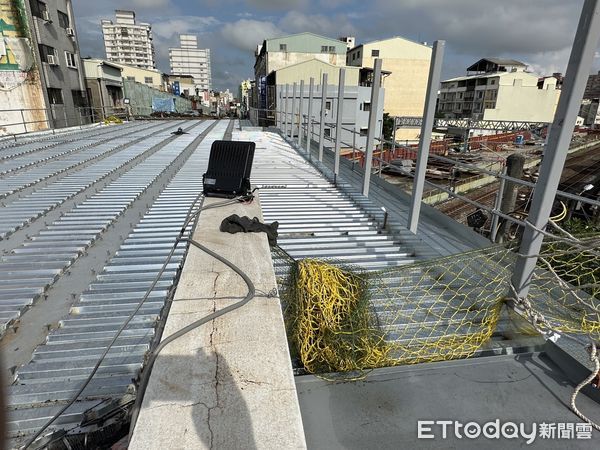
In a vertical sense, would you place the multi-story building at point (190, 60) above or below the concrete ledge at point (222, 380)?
above

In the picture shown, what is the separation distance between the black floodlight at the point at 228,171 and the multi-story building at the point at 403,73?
4491 cm

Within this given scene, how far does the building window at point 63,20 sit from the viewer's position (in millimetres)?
25889

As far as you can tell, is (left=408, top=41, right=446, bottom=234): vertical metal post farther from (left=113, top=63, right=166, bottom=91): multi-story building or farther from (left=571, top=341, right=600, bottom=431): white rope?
(left=113, top=63, right=166, bottom=91): multi-story building

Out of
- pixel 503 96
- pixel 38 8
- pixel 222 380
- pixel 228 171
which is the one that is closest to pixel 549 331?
pixel 222 380

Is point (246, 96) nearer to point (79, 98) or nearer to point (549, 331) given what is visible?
point (79, 98)

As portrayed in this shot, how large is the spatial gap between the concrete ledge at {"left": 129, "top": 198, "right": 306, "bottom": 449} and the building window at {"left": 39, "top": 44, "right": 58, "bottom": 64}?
1110 inches

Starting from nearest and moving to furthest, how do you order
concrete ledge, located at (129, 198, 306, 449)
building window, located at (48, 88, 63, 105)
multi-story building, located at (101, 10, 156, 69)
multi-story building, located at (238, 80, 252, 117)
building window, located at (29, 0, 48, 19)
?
concrete ledge, located at (129, 198, 306, 449)
building window, located at (29, 0, 48, 19)
building window, located at (48, 88, 63, 105)
multi-story building, located at (238, 80, 252, 117)
multi-story building, located at (101, 10, 156, 69)

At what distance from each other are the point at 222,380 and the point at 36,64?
2788 cm

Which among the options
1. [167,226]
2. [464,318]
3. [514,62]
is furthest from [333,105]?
[514,62]

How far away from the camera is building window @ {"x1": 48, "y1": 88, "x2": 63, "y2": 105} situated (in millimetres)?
23861

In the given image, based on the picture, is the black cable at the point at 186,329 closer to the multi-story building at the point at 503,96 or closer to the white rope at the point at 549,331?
the white rope at the point at 549,331

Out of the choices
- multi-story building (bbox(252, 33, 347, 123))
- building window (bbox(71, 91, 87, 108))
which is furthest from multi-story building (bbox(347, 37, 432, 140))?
building window (bbox(71, 91, 87, 108))

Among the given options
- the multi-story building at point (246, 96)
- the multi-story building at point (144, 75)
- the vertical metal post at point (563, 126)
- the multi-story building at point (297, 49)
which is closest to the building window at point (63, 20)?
the multi-story building at point (297, 49)

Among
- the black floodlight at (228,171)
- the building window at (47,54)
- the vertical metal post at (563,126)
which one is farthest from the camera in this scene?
the building window at (47,54)
